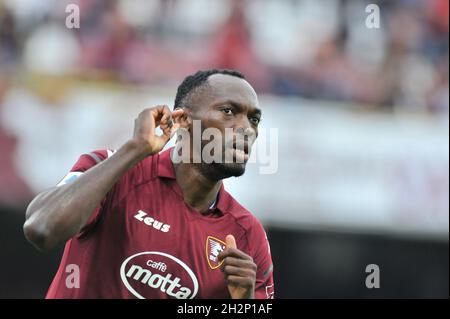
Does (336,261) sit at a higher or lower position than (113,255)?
lower

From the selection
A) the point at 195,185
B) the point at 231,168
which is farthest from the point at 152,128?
the point at 195,185

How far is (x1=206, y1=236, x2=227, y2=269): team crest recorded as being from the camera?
4734mm

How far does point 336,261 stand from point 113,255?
25.7 feet

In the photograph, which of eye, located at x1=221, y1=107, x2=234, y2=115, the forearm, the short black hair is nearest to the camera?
the forearm

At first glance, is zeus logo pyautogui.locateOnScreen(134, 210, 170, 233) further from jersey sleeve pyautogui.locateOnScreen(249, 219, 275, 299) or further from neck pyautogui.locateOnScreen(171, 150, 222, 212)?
jersey sleeve pyautogui.locateOnScreen(249, 219, 275, 299)

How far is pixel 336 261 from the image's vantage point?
39.1 feet

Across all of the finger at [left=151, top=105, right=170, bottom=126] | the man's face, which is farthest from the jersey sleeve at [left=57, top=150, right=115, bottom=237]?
the man's face

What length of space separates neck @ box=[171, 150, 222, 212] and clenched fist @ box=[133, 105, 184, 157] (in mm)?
564

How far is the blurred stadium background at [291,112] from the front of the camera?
9.81m

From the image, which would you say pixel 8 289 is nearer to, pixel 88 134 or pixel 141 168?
pixel 88 134

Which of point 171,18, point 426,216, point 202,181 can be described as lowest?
point 426,216
